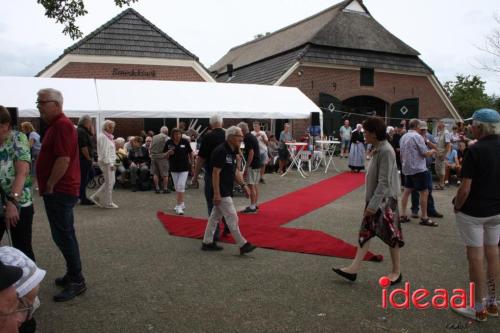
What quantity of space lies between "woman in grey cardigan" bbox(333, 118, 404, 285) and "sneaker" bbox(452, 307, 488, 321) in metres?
0.75

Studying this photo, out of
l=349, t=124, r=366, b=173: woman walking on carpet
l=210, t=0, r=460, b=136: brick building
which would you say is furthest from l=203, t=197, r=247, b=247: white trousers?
l=210, t=0, r=460, b=136: brick building

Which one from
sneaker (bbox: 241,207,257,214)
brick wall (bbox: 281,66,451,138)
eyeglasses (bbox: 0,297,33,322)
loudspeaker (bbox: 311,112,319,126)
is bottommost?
sneaker (bbox: 241,207,257,214)

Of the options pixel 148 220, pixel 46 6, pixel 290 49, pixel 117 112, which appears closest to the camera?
pixel 46 6

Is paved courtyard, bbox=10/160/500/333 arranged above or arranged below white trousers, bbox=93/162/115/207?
below

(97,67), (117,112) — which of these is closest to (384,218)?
(117,112)

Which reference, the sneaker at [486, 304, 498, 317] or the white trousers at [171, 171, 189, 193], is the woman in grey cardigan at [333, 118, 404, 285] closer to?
the sneaker at [486, 304, 498, 317]

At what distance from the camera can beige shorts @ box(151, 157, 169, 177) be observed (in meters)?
10.3

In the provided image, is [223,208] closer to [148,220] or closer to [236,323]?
[236,323]

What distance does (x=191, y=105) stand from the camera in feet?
46.1

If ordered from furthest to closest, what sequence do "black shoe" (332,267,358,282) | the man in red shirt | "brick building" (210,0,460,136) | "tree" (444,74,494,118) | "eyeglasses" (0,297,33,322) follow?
"tree" (444,74,494,118), "brick building" (210,0,460,136), "black shoe" (332,267,358,282), the man in red shirt, "eyeglasses" (0,297,33,322)

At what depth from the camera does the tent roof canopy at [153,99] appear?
41.1 feet

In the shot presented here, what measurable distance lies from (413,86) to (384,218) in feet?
78.5

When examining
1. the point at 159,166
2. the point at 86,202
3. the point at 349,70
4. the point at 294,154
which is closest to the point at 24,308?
the point at 86,202

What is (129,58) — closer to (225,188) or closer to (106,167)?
(106,167)
